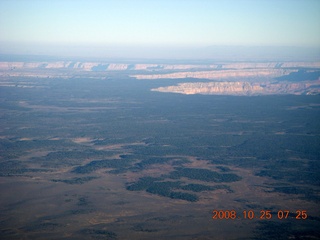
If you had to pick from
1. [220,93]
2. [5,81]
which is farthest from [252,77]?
[5,81]

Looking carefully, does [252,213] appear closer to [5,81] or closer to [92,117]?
[92,117]

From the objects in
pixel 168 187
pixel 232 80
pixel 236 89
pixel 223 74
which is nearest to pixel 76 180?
pixel 168 187

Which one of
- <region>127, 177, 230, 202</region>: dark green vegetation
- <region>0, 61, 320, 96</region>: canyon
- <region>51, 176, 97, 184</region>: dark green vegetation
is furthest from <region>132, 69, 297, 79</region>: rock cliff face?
<region>127, 177, 230, 202</region>: dark green vegetation

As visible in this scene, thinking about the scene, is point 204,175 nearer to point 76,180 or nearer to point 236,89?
point 76,180

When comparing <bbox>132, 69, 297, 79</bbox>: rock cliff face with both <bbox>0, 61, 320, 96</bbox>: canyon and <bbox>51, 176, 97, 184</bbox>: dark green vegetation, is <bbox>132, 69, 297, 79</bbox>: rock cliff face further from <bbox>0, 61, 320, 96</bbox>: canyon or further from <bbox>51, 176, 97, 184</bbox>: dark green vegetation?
<bbox>51, 176, 97, 184</bbox>: dark green vegetation
